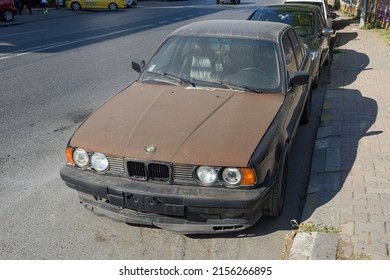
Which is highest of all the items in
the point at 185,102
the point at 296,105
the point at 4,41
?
the point at 185,102

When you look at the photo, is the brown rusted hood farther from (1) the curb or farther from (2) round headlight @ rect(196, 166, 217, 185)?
(1) the curb

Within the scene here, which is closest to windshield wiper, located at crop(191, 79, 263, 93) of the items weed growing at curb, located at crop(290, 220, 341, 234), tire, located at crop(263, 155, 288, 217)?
tire, located at crop(263, 155, 288, 217)

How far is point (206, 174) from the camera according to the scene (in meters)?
3.17

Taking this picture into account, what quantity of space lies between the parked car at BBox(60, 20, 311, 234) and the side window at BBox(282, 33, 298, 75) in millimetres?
147

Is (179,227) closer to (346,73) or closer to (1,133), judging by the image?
(1,133)

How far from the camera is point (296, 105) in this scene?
4.62 m

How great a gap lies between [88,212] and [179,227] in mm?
1099

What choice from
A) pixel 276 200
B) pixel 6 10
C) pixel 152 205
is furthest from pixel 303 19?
pixel 6 10

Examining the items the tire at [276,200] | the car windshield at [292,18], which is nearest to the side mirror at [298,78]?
the tire at [276,200]

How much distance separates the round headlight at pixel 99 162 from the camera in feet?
11.0

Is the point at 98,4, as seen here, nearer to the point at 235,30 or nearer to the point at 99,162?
the point at 235,30

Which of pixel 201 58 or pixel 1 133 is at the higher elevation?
pixel 201 58
